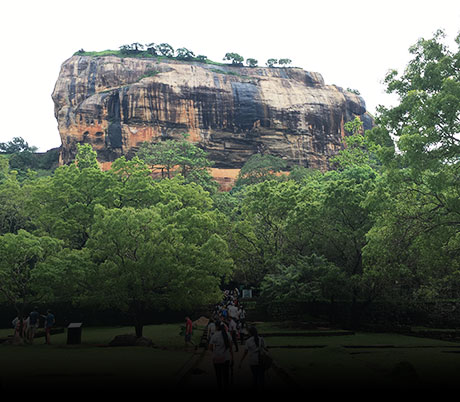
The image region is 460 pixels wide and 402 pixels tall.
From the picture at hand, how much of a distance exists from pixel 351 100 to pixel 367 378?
2871 inches

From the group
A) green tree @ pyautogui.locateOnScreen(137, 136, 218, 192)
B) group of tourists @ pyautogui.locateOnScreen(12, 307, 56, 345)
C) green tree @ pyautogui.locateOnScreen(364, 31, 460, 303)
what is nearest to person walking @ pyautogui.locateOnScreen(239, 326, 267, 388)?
green tree @ pyautogui.locateOnScreen(364, 31, 460, 303)

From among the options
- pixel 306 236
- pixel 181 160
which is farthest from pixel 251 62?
pixel 306 236

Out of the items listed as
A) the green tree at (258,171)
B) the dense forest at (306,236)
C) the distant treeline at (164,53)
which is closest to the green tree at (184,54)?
the distant treeline at (164,53)

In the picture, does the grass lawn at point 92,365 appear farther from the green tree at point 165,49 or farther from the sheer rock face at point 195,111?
the green tree at point 165,49

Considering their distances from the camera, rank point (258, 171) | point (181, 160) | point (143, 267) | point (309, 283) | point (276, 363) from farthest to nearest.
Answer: point (258, 171) → point (181, 160) → point (309, 283) → point (143, 267) → point (276, 363)

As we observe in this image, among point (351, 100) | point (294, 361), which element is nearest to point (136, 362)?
point (294, 361)

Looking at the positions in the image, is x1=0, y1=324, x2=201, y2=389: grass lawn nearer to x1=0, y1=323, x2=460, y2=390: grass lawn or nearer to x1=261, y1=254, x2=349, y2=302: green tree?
x1=0, y1=323, x2=460, y2=390: grass lawn

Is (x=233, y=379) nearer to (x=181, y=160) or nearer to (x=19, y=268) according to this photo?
(x=19, y=268)

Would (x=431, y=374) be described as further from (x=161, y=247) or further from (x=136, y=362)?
(x=161, y=247)

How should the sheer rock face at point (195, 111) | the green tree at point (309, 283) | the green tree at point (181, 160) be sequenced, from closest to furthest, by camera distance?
the green tree at point (309, 283) < the green tree at point (181, 160) < the sheer rock face at point (195, 111)

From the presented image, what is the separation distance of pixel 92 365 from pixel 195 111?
5972cm

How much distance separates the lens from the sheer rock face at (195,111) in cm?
6638

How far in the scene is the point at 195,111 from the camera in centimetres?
6875

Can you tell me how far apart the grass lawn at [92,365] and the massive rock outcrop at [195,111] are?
172 ft
